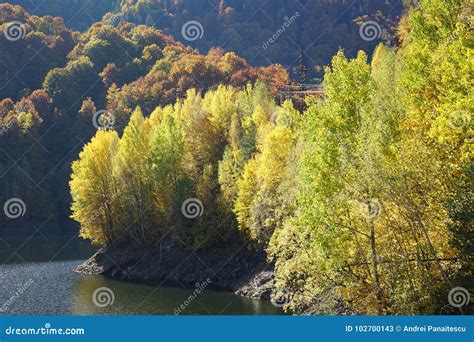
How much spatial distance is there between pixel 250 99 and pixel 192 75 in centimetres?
3906

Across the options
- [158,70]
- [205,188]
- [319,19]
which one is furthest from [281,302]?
[319,19]

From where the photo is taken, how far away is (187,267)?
173 feet

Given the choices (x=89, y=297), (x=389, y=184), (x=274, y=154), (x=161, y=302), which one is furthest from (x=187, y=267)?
(x=389, y=184)

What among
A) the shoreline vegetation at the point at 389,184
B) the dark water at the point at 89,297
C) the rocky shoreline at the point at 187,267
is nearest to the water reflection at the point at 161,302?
the dark water at the point at 89,297

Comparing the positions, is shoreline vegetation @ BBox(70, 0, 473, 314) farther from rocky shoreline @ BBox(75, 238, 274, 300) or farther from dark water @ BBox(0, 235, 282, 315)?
rocky shoreline @ BBox(75, 238, 274, 300)

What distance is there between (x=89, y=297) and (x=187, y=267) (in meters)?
10.5

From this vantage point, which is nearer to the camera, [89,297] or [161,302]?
[161,302]

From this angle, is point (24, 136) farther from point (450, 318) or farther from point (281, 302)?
point (450, 318)

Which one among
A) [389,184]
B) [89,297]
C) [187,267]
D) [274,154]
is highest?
[274,154]

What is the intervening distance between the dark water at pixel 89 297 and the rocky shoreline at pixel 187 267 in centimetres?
171

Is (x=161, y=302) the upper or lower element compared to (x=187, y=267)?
lower

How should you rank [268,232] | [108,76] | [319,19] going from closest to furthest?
[268,232] < [108,76] < [319,19]

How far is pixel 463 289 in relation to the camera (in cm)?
2034

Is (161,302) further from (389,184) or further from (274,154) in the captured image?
(389,184)
